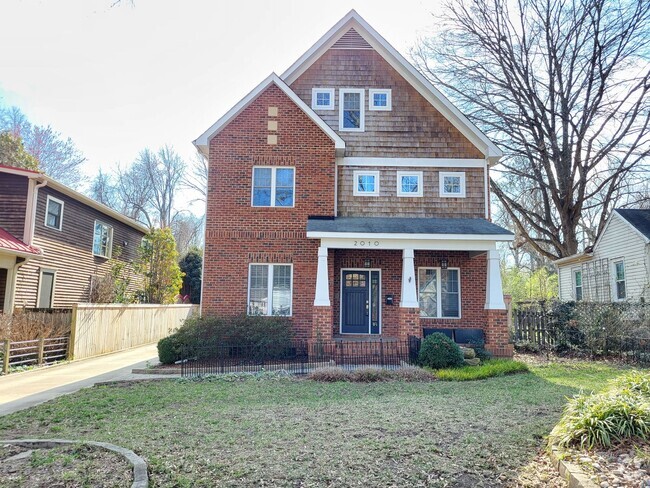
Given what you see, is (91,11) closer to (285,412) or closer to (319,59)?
(285,412)

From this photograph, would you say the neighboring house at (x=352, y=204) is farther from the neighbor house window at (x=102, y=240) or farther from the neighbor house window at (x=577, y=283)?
the neighbor house window at (x=577, y=283)

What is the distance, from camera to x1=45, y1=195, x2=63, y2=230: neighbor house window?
47.1 feet

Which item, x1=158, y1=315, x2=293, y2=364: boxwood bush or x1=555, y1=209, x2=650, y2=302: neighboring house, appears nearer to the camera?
x1=158, y1=315, x2=293, y2=364: boxwood bush

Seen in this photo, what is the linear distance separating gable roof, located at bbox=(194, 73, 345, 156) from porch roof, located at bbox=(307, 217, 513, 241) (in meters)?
2.47

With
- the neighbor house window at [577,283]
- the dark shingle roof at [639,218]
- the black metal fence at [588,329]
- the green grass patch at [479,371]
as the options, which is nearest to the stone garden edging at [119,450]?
the green grass patch at [479,371]

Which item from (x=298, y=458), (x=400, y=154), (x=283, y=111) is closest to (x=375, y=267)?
(x=400, y=154)

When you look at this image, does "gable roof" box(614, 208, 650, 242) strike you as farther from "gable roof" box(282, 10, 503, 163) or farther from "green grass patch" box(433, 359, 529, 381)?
"green grass patch" box(433, 359, 529, 381)

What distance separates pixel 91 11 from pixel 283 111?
8552 millimetres

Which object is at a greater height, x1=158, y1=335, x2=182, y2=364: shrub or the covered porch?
the covered porch

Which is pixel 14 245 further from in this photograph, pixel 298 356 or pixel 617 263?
pixel 617 263

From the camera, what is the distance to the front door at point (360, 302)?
1331 cm

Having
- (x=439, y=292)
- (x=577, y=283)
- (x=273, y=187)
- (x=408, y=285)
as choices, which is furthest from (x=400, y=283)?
(x=577, y=283)

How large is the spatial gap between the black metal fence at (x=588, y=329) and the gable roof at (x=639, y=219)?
480cm

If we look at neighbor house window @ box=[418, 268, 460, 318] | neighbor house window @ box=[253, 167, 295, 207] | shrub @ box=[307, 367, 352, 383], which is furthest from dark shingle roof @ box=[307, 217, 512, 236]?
shrub @ box=[307, 367, 352, 383]
